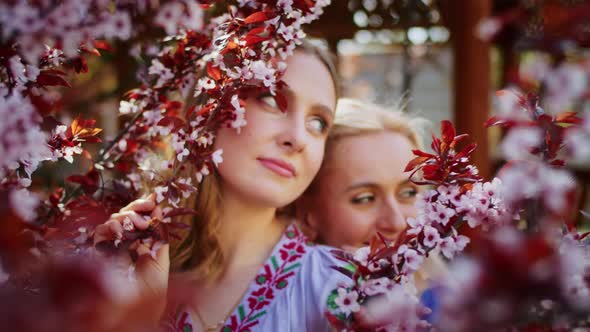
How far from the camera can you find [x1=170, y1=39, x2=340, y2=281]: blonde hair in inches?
55.0

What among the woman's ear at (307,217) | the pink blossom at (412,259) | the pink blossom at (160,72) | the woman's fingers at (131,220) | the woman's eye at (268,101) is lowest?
the woman's ear at (307,217)

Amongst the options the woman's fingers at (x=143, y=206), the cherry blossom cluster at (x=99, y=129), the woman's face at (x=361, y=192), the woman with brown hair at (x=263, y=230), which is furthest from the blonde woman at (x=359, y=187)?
the woman's fingers at (x=143, y=206)

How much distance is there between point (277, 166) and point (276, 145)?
0.16ft

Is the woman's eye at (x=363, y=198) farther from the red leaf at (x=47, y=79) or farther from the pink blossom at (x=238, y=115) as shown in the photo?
the red leaf at (x=47, y=79)

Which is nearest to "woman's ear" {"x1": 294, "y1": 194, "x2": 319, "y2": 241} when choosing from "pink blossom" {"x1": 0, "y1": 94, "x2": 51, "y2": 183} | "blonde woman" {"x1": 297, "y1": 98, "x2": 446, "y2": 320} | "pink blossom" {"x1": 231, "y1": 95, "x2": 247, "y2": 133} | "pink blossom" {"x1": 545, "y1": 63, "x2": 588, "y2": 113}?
"blonde woman" {"x1": 297, "y1": 98, "x2": 446, "y2": 320}

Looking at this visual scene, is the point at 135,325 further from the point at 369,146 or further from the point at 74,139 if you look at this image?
the point at 369,146

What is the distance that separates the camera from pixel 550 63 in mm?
554

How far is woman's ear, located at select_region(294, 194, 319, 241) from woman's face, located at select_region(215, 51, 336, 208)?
0.30m

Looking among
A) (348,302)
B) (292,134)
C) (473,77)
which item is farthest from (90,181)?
(473,77)

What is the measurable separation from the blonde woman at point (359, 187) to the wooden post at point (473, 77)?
43.7 inches

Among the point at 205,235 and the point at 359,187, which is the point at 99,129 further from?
the point at 359,187

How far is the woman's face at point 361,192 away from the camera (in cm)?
159

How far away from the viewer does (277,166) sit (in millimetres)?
1312

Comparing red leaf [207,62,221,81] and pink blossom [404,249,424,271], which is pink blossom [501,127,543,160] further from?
red leaf [207,62,221,81]
